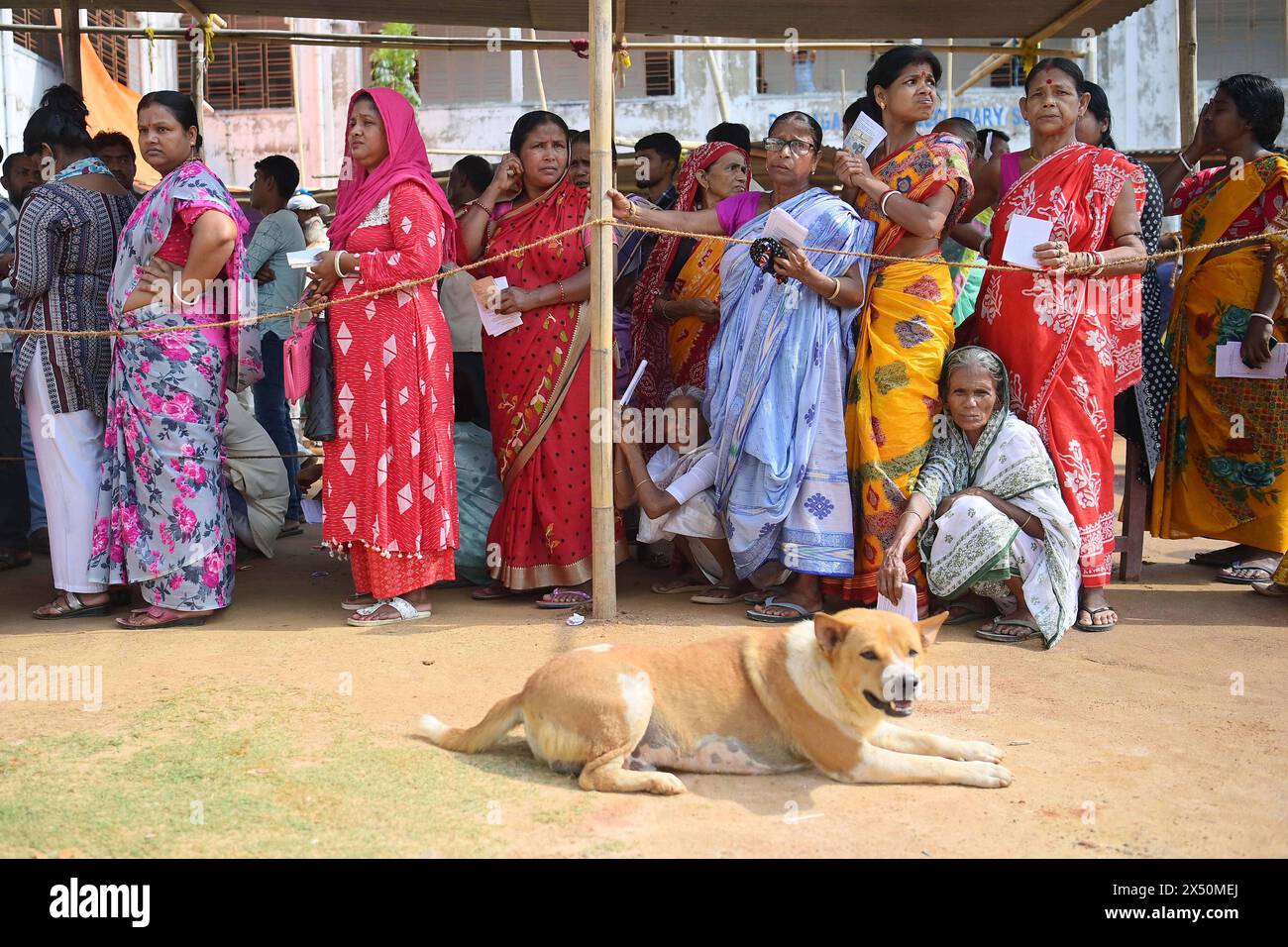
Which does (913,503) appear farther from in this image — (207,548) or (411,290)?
(207,548)

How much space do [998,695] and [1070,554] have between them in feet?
3.28

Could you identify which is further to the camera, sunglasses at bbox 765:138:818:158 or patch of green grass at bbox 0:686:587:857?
sunglasses at bbox 765:138:818:158

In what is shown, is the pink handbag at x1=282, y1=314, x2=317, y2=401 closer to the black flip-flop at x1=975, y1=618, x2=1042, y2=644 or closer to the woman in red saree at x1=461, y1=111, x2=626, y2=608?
the woman in red saree at x1=461, y1=111, x2=626, y2=608

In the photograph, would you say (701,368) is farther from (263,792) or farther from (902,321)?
(263,792)

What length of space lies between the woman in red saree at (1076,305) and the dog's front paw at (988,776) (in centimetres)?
200

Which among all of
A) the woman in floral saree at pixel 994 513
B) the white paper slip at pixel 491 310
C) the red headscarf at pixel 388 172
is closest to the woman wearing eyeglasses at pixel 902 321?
the woman in floral saree at pixel 994 513

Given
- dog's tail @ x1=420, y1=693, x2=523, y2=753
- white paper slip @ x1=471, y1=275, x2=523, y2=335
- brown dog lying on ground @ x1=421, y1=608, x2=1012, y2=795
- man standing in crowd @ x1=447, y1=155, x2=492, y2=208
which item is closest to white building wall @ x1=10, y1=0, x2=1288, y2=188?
man standing in crowd @ x1=447, y1=155, x2=492, y2=208

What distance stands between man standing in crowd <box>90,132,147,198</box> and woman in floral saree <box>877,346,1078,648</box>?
5.15m

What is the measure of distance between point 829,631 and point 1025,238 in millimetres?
2652

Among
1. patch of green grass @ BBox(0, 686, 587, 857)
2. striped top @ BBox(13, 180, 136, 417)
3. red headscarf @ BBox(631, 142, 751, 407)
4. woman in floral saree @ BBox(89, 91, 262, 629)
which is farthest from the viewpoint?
red headscarf @ BBox(631, 142, 751, 407)

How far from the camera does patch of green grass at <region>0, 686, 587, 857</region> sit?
9.78 feet

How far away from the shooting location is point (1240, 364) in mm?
5934

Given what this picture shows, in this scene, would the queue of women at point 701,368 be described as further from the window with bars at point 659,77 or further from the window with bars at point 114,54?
the window with bars at point 659,77

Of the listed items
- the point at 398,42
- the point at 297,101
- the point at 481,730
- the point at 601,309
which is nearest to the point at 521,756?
the point at 481,730
